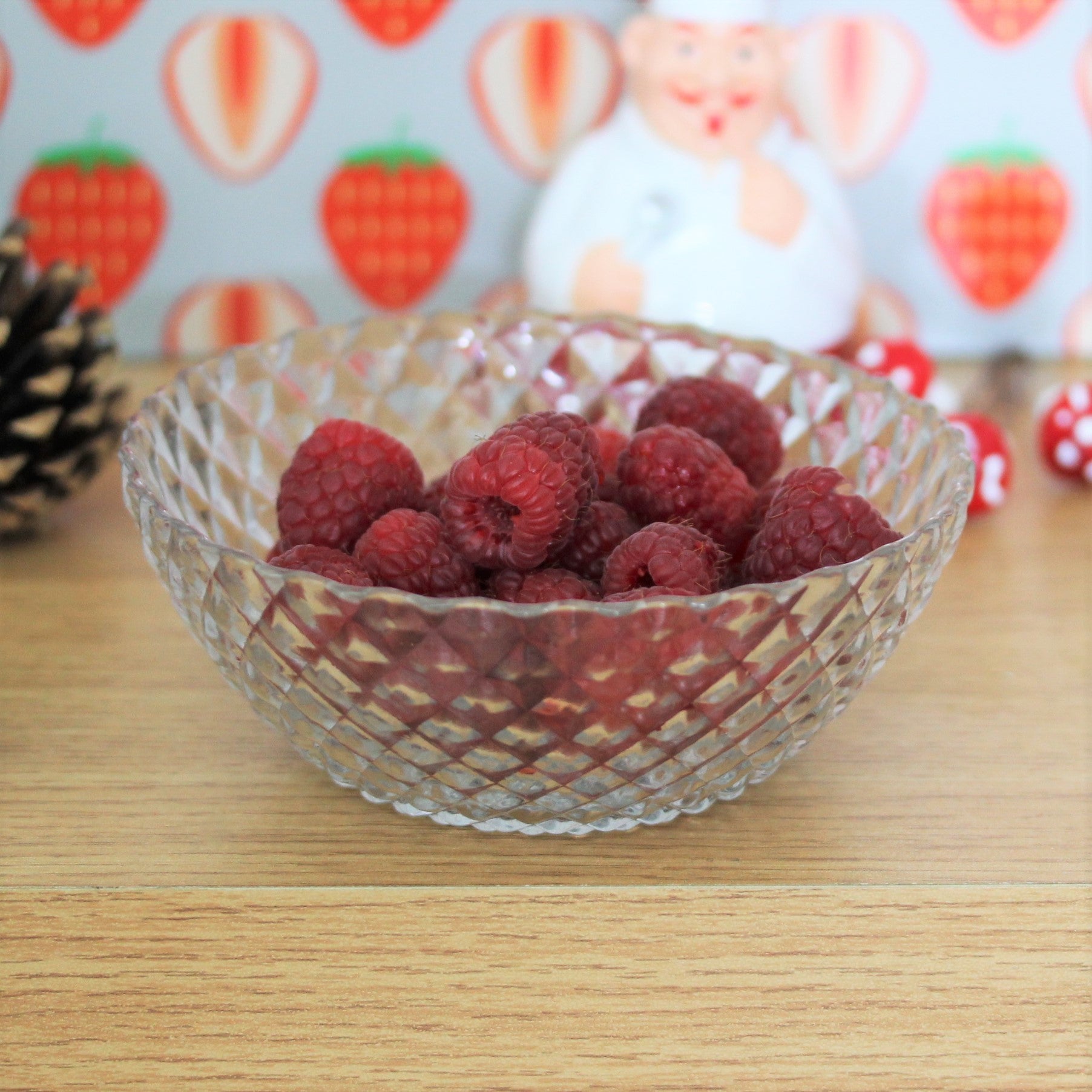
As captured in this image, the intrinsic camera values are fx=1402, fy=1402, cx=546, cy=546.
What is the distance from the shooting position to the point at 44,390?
0.68 meters

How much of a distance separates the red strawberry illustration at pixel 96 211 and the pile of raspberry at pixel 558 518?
53 cm

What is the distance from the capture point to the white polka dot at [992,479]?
29.3 inches

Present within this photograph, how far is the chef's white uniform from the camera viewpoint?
0.81m

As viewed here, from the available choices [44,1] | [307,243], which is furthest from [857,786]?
[44,1]

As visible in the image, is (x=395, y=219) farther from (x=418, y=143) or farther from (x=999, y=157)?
(x=999, y=157)

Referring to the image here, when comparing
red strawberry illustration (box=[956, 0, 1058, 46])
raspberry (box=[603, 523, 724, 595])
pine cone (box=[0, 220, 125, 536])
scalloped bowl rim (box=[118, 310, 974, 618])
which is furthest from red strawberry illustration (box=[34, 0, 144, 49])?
raspberry (box=[603, 523, 724, 595])

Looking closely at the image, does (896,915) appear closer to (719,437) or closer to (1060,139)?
(719,437)

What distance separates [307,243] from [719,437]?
0.52 metres

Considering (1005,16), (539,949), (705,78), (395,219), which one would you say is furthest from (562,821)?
(1005,16)

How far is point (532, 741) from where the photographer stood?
1.31 feet

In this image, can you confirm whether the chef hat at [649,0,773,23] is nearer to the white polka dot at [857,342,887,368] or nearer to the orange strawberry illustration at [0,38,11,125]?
the white polka dot at [857,342,887,368]

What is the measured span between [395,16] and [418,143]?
0.08 m

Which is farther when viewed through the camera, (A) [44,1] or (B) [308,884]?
(A) [44,1]

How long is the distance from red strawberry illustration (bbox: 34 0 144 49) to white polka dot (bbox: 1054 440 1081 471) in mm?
646
